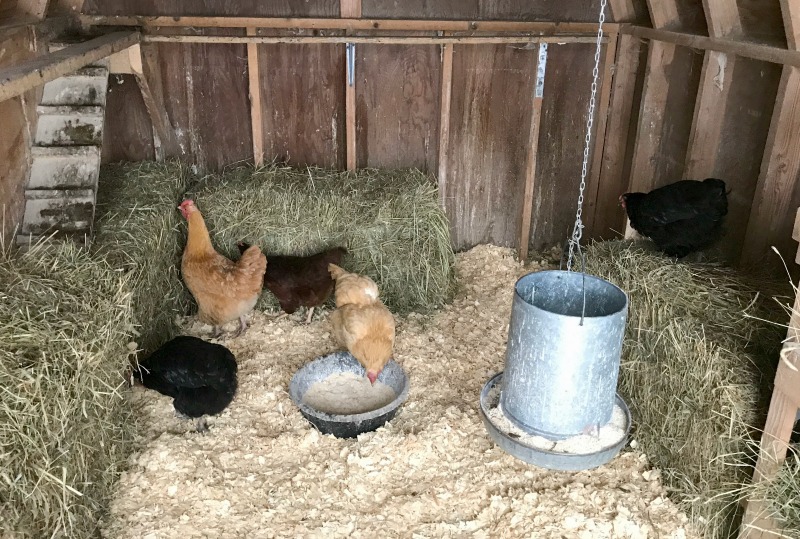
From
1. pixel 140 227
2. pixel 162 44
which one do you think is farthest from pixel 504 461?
pixel 162 44

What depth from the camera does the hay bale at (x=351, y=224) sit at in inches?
184

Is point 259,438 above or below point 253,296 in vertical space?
below

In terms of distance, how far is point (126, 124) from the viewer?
5348 millimetres

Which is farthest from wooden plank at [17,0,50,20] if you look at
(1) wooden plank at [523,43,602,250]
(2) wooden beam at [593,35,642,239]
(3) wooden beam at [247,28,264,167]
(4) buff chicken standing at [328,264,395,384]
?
(2) wooden beam at [593,35,642,239]

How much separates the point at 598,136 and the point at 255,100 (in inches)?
115

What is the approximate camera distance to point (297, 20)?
4941 mm

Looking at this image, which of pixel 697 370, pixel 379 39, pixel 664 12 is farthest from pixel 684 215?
pixel 379 39

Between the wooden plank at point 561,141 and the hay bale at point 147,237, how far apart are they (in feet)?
10.2

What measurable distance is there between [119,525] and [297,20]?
3.69m

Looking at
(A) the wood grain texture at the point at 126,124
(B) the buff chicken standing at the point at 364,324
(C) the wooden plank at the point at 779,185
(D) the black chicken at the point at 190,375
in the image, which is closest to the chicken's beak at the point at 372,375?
(B) the buff chicken standing at the point at 364,324

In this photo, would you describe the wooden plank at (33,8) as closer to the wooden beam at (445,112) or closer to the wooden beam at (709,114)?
the wooden beam at (445,112)

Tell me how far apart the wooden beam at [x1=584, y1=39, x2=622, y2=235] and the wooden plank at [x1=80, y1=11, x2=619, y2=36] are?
9.6 inches

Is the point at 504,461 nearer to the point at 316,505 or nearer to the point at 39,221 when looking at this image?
the point at 316,505

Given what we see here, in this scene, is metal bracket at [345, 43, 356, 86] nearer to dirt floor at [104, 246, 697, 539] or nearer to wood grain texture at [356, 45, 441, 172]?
wood grain texture at [356, 45, 441, 172]
